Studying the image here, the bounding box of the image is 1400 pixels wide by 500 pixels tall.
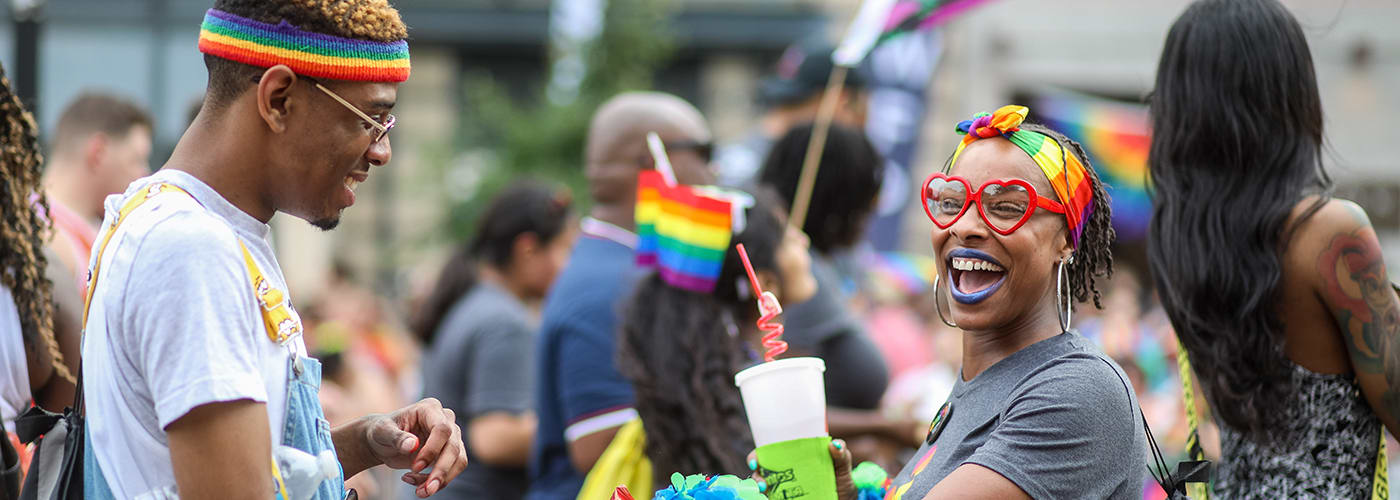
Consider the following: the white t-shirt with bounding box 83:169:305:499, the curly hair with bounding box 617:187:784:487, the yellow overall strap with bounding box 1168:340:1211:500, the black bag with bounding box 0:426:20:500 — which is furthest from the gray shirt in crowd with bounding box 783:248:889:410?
the white t-shirt with bounding box 83:169:305:499

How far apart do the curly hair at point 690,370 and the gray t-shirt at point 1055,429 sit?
117 cm

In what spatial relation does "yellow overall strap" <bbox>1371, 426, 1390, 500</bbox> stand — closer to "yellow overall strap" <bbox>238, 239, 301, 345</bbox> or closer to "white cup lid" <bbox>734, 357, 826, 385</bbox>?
"white cup lid" <bbox>734, 357, 826, 385</bbox>

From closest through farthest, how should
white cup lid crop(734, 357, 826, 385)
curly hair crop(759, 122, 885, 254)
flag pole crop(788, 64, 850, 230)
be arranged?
white cup lid crop(734, 357, 826, 385)
flag pole crop(788, 64, 850, 230)
curly hair crop(759, 122, 885, 254)

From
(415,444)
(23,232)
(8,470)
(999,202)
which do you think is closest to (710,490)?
(415,444)

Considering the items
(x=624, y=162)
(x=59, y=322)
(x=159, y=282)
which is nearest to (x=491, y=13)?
(x=624, y=162)

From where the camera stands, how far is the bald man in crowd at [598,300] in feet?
13.2

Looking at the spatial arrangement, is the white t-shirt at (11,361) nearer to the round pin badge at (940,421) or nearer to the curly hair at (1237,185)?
the round pin badge at (940,421)

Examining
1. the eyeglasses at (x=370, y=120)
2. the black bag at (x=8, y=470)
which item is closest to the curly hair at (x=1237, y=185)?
the eyeglasses at (x=370, y=120)

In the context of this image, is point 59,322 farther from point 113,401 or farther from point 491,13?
point 491,13

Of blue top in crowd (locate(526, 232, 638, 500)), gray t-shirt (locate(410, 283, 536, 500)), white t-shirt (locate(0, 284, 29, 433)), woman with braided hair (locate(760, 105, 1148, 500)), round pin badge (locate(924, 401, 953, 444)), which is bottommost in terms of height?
gray t-shirt (locate(410, 283, 536, 500))

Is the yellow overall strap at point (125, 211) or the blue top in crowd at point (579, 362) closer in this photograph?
the yellow overall strap at point (125, 211)

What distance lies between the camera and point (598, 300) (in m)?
4.17

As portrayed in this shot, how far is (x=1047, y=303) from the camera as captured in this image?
2.54m

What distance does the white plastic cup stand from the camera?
255 centimetres
